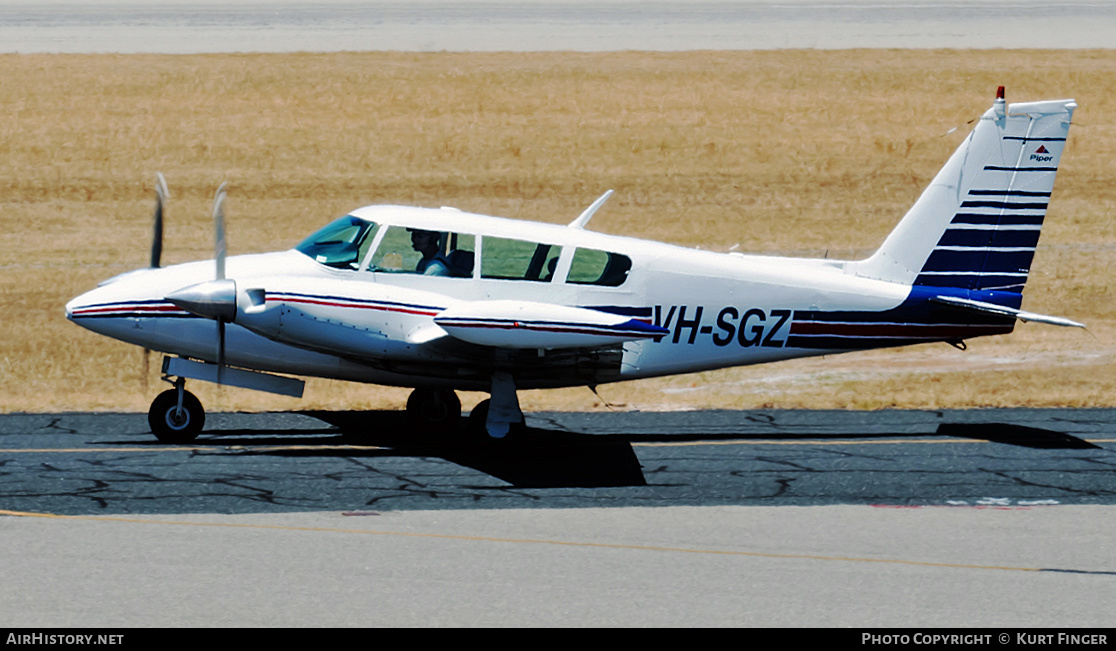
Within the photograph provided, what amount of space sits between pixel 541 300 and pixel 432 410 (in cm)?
204

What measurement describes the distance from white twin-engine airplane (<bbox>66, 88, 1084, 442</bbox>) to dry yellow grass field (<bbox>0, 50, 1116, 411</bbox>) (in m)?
3.88

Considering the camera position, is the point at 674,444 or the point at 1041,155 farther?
the point at 1041,155

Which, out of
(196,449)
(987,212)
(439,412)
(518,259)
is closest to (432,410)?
(439,412)

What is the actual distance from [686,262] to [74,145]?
17756 mm

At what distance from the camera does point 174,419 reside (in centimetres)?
1442

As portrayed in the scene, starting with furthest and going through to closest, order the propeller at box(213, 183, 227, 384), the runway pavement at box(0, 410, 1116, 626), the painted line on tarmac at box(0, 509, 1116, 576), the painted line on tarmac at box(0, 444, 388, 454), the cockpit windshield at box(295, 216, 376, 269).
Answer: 1. the cockpit windshield at box(295, 216, 376, 269)
2. the painted line on tarmac at box(0, 444, 388, 454)
3. the propeller at box(213, 183, 227, 384)
4. the painted line on tarmac at box(0, 509, 1116, 576)
5. the runway pavement at box(0, 410, 1116, 626)

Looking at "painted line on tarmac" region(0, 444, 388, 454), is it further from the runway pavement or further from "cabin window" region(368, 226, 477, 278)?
"cabin window" region(368, 226, 477, 278)

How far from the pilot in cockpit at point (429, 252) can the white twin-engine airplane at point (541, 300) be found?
0.6 inches

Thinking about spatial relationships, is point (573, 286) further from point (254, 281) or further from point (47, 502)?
point (47, 502)

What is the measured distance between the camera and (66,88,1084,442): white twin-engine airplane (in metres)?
13.6

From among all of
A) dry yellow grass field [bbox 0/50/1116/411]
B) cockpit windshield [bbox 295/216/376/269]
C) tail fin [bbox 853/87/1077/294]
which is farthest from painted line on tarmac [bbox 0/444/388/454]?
tail fin [bbox 853/87/1077/294]

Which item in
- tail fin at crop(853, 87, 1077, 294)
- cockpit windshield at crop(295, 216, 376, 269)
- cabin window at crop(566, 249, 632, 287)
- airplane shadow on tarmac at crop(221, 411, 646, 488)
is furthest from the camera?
tail fin at crop(853, 87, 1077, 294)

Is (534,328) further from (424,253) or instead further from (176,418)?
(176,418)
